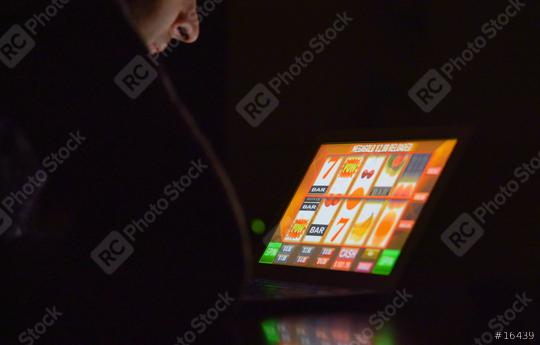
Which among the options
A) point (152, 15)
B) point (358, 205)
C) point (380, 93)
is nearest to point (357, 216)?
point (358, 205)

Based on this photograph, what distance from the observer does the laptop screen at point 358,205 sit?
1.34m

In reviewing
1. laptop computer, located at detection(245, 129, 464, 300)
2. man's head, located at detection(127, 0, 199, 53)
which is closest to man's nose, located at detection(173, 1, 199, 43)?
man's head, located at detection(127, 0, 199, 53)

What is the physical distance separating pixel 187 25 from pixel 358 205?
0.50 m

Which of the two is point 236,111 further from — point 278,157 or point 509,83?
point 509,83

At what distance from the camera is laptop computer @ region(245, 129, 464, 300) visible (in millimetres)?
1307

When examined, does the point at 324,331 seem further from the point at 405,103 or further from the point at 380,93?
the point at 380,93

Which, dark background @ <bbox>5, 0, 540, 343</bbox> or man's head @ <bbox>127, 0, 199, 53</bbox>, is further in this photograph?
dark background @ <bbox>5, 0, 540, 343</bbox>

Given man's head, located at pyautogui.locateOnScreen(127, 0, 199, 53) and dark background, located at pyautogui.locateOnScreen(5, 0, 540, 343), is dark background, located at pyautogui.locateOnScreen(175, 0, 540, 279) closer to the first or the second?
dark background, located at pyautogui.locateOnScreen(5, 0, 540, 343)

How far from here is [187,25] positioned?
1.15 metres

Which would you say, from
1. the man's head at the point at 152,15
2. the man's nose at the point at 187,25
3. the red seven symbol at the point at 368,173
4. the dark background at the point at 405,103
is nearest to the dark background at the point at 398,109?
the dark background at the point at 405,103

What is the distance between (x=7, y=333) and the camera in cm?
58

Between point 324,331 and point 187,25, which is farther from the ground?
point 187,25

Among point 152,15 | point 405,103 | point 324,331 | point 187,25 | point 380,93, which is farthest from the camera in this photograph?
point 380,93

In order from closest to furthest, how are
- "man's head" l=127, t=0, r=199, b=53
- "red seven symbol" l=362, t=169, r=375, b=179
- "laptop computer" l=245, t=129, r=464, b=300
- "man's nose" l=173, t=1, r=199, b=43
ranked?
"man's head" l=127, t=0, r=199, b=53 < "man's nose" l=173, t=1, r=199, b=43 < "laptop computer" l=245, t=129, r=464, b=300 < "red seven symbol" l=362, t=169, r=375, b=179
